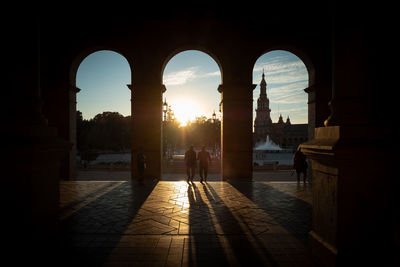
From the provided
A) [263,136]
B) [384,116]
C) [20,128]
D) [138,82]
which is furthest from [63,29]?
[263,136]

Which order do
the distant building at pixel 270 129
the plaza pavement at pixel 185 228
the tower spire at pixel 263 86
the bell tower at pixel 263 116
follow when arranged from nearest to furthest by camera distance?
the plaza pavement at pixel 185 228 < the tower spire at pixel 263 86 < the bell tower at pixel 263 116 < the distant building at pixel 270 129

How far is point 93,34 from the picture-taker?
9.85 metres

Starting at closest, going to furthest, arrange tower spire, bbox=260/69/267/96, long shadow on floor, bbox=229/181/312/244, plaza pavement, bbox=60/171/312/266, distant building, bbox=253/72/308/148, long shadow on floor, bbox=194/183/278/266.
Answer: long shadow on floor, bbox=194/183/278/266
plaza pavement, bbox=60/171/312/266
long shadow on floor, bbox=229/181/312/244
tower spire, bbox=260/69/267/96
distant building, bbox=253/72/308/148

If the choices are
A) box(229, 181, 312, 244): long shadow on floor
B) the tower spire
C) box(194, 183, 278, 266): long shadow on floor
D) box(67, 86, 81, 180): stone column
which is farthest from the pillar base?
the tower spire

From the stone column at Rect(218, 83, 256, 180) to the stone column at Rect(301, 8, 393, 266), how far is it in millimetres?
6878

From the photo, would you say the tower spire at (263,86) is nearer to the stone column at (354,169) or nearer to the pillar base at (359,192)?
the stone column at (354,169)

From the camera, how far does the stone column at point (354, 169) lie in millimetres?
2584

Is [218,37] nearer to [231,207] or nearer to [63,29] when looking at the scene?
[63,29]

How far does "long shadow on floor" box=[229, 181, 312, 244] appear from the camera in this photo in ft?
13.9

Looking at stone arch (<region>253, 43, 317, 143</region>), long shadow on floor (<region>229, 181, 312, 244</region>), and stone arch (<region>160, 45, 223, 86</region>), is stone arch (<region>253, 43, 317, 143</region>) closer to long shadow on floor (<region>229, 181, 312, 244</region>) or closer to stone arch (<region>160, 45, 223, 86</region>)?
stone arch (<region>160, 45, 223, 86</region>)

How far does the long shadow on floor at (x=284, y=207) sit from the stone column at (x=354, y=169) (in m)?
1.08

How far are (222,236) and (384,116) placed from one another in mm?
3026

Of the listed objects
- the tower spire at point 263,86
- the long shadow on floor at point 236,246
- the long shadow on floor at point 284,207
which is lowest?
the long shadow on floor at point 284,207

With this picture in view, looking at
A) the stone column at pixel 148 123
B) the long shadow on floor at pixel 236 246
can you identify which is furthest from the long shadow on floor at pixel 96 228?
the stone column at pixel 148 123
